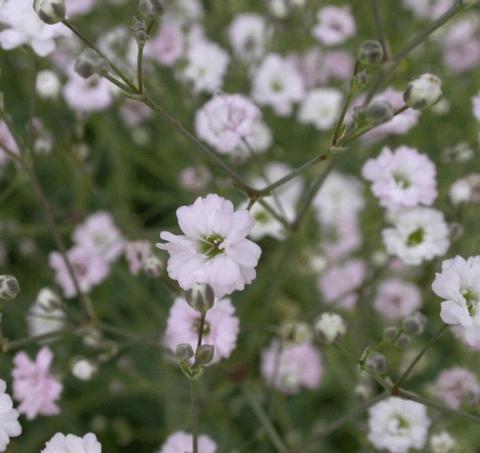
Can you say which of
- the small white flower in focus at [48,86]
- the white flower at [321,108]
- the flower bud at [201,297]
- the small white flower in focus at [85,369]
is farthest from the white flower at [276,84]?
the flower bud at [201,297]

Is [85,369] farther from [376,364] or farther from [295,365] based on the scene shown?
[376,364]

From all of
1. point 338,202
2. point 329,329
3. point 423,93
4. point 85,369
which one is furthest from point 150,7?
point 338,202

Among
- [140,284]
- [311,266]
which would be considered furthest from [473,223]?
[140,284]

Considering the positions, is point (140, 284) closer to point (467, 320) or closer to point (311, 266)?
point (311, 266)

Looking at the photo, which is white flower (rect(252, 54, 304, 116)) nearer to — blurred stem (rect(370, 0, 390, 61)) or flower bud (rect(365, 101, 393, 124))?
blurred stem (rect(370, 0, 390, 61))

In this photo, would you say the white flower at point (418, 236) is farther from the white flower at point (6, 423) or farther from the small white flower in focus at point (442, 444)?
the white flower at point (6, 423)

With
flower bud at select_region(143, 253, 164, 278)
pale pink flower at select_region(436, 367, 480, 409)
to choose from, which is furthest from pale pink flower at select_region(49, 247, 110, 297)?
pale pink flower at select_region(436, 367, 480, 409)
